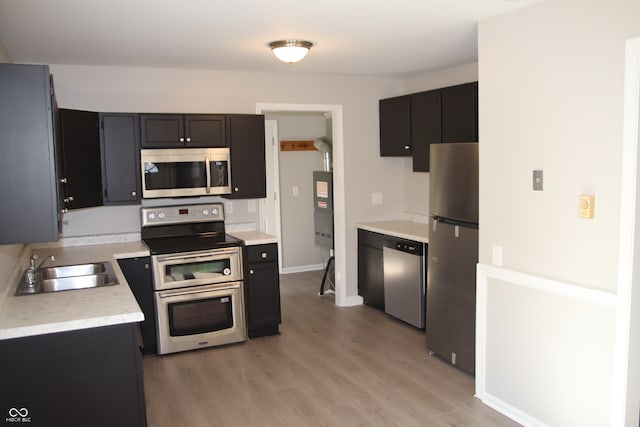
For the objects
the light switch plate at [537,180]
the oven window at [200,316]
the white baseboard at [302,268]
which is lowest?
the white baseboard at [302,268]

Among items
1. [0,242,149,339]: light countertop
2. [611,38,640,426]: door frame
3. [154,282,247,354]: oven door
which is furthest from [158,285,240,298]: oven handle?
[611,38,640,426]: door frame

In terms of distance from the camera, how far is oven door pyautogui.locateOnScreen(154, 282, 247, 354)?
449 centimetres

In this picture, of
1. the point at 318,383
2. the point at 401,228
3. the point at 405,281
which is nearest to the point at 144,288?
the point at 318,383

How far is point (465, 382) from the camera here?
390 cm

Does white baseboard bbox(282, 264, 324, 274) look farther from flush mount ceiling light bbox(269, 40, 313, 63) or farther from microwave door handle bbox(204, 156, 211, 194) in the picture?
flush mount ceiling light bbox(269, 40, 313, 63)

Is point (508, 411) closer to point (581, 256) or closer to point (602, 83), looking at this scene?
point (581, 256)

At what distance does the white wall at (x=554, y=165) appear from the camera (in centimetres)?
267

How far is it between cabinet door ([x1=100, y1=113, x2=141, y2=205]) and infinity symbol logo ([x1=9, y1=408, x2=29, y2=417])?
7.81 ft

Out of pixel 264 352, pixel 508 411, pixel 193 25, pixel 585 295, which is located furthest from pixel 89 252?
pixel 585 295

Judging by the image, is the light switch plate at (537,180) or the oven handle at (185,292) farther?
the oven handle at (185,292)

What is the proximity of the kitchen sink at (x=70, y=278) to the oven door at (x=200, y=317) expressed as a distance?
0.69m

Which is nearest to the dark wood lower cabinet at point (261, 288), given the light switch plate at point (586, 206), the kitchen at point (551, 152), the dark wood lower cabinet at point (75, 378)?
the kitchen at point (551, 152)

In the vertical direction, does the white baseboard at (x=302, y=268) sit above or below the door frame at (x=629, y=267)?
below

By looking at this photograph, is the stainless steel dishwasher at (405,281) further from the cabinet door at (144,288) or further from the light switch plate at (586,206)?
the cabinet door at (144,288)
